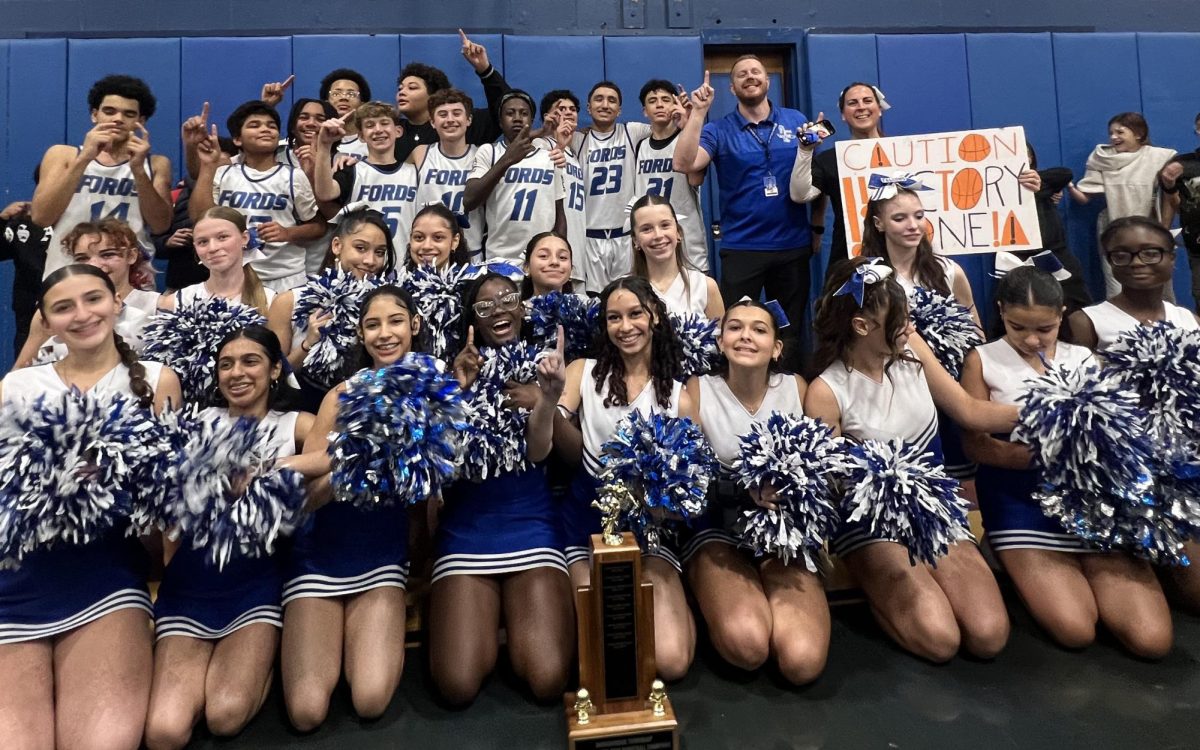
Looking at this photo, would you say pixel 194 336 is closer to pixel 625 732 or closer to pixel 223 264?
pixel 223 264

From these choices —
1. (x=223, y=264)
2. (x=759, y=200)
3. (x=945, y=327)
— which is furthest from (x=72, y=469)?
(x=759, y=200)

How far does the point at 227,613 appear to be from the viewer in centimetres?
220

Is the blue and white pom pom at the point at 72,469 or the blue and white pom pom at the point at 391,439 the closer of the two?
the blue and white pom pom at the point at 72,469

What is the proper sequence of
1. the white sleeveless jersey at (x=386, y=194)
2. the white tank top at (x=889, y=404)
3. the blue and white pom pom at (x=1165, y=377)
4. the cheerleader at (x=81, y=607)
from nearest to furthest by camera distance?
the cheerleader at (x=81, y=607), the blue and white pom pom at (x=1165, y=377), the white tank top at (x=889, y=404), the white sleeveless jersey at (x=386, y=194)

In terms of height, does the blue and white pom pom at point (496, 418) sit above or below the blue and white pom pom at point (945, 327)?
below

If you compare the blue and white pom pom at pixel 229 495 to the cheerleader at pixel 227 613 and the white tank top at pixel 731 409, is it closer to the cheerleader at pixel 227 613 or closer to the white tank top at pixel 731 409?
the cheerleader at pixel 227 613

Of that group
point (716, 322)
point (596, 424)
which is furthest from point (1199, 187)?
point (596, 424)

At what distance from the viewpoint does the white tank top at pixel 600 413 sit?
8.05ft

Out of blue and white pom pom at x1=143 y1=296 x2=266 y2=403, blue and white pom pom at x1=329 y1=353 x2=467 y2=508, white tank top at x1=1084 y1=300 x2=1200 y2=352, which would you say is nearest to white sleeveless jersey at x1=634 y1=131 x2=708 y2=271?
white tank top at x1=1084 y1=300 x2=1200 y2=352

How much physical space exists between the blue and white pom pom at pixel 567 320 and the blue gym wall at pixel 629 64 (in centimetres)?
293

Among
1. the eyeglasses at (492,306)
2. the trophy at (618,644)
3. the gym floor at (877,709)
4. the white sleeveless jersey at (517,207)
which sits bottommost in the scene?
the gym floor at (877,709)

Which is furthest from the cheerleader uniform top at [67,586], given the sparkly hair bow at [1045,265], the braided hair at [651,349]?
the sparkly hair bow at [1045,265]

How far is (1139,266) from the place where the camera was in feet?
9.12

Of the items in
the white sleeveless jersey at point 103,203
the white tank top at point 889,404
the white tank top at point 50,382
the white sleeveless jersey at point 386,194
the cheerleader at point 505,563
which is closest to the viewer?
the cheerleader at point 505,563
